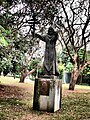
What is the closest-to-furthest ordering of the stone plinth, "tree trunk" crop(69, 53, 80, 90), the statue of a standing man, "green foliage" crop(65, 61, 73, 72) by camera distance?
1. the stone plinth
2. the statue of a standing man
3. "tree trunk" crop(69, 53, 80, 90)
4. "green foliage" crop(65, 61, 73, 72)

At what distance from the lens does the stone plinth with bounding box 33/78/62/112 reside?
28.2 ft

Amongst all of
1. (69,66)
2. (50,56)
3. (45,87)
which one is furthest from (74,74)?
(69,66)

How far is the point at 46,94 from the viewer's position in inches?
339

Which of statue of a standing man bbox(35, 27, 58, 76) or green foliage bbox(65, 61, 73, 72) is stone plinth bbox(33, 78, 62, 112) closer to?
statue of a standing man bbox(35, 27, 58, 76)

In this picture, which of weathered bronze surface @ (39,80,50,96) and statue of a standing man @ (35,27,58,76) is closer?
weathered bronze surface @ (39,80,50,96)

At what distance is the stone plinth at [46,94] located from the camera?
859 centimetres

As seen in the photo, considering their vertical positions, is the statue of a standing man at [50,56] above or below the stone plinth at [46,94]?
above

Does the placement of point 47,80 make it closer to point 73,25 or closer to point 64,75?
point 73,25

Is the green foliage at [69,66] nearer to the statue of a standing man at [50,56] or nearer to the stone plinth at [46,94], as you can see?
the statue of a standing man at [50,56]

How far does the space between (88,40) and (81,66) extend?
2288 millimetres

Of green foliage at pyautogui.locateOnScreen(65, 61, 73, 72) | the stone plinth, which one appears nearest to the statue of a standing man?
the stone plinth

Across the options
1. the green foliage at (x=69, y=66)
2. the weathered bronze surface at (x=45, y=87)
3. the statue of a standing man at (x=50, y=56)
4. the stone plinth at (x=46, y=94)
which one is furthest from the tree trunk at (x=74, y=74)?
the green foliage at (x=69, y=66)

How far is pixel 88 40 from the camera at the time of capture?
19.8 m

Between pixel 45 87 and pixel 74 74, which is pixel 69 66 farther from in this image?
pixel 45 87
